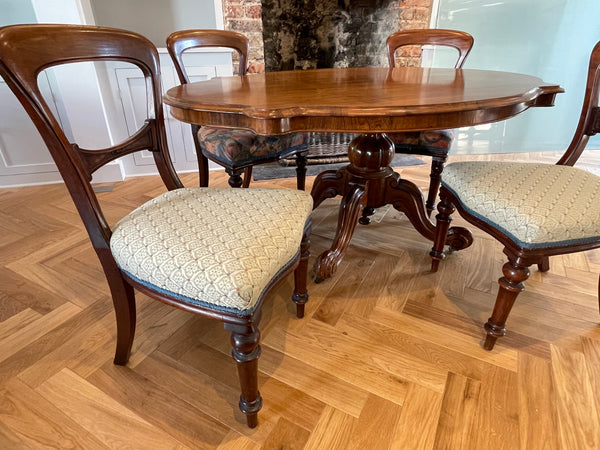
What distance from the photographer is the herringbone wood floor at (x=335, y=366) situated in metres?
0.84

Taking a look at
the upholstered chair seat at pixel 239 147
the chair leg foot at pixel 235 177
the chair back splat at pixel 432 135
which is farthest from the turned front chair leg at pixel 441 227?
the chair leg foot at pixel 235 177

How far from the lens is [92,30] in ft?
2.56

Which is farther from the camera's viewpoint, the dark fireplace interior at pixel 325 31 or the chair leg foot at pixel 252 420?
the dark fireplace interior at pixel 325 31

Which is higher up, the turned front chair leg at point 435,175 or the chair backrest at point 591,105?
the chair backrest at point 591,105

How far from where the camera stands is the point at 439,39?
169 centimetres

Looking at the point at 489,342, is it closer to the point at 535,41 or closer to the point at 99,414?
the point at 99,414

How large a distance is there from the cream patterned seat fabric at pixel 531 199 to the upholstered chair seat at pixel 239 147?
70 centimetres

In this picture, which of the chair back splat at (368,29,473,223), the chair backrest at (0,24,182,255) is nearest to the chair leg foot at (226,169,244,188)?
the chair backrest at (0,24,182,255)

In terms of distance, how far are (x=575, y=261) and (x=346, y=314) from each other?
1.04 m

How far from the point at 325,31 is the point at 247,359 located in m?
2.42

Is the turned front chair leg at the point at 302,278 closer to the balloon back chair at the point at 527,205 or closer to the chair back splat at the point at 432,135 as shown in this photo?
the balloon back chair at the point at 527,205

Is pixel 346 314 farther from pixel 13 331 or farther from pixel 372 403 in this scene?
pixel 13 331

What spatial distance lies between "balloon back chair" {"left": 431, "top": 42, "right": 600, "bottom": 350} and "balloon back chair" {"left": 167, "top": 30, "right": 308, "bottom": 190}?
704mm

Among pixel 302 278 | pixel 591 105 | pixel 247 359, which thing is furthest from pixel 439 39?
pixel 247 359
